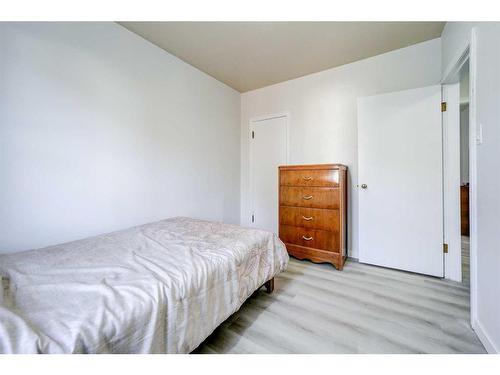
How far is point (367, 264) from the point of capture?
239 centimetres

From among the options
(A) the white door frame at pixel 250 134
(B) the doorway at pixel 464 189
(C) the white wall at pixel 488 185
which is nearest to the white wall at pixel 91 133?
(A) the white door frame at pixel 250 134

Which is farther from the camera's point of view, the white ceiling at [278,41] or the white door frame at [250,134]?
the white door frame at [250,134]

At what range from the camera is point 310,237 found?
Result: 240 centimetres

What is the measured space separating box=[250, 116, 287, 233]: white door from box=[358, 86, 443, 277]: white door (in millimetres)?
1078

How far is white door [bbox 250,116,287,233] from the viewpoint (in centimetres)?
312

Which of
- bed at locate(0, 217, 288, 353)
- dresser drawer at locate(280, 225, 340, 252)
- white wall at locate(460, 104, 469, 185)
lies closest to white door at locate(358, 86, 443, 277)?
dresser drawer at locate(280, 225, 340, 252)

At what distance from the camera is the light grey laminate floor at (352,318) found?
1.22m

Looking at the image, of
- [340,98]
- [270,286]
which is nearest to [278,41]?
[340,98]

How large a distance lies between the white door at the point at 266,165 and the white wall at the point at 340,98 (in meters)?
0.17

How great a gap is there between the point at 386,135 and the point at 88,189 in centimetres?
289

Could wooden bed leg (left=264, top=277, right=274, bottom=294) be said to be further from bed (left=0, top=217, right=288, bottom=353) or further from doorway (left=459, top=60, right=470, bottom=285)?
doorway (left=459, top=60, right=470, bottom=285)

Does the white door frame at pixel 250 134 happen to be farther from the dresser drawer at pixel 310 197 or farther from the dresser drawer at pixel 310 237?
the dresser drawer at pixel 310 237

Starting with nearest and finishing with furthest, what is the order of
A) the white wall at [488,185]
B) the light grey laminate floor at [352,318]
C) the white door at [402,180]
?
the white wall at [488,185]
the light grey laminate floor at [352,318]
the white door at [402,180]
